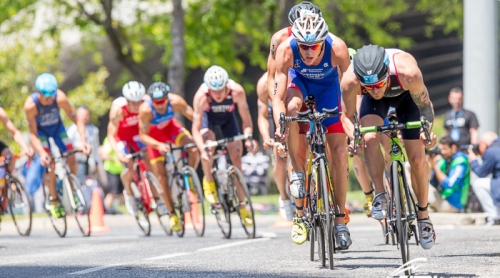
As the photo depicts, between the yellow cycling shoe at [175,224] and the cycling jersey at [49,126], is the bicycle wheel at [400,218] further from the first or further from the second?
the cycling jersey at [49,126]

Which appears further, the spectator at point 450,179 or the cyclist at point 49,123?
the spectator at point 450,179

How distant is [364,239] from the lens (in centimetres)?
1389

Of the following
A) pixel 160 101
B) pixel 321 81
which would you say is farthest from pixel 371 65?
pixel 160 101

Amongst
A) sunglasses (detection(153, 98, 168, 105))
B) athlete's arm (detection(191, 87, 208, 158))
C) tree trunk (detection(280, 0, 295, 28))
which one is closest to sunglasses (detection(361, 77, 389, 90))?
athlete's arm (detection(191, 87, 208, 158))

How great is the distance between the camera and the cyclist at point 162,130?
52.0 feet

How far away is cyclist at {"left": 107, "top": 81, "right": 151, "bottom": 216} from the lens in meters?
16.9

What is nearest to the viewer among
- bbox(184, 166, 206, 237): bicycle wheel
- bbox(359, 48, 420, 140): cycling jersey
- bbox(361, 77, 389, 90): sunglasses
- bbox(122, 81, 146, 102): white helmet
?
bbox(361, 77, 389, 90): sunglasses

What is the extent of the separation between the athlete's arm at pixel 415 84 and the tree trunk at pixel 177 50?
15.4m

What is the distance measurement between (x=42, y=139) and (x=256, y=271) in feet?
25.4

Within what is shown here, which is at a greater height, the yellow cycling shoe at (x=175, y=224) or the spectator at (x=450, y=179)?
the spectator at (x=450, y=179)

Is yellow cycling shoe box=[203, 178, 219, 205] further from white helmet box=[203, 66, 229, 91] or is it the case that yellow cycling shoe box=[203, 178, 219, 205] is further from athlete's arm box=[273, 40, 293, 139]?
athlete's arm box=[273, 40, 293, 139]

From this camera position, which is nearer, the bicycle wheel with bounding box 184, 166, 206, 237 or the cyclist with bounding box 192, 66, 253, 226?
the cyclist with bounding box 192, 66, 253, 226

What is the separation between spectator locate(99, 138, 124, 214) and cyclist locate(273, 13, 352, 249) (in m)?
9.97

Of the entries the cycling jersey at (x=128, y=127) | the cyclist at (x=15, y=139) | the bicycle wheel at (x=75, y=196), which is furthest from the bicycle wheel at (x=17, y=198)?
the cycling jersey at (x=128, y=127)
